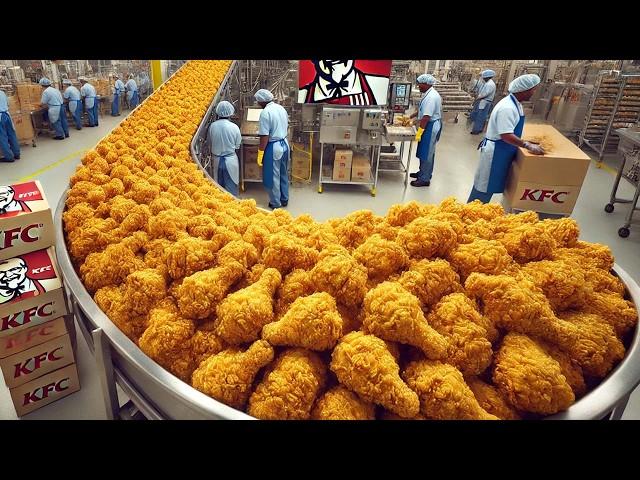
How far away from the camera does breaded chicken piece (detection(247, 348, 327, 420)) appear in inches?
45.8

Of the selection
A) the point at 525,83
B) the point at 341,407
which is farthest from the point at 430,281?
the point at 525,83

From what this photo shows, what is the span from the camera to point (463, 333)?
1306 mm

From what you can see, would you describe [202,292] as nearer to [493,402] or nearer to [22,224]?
[493,402]

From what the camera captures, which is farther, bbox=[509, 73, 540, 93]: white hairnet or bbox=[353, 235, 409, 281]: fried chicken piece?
bbox=[509, 73, 540, 93]: white hairnet

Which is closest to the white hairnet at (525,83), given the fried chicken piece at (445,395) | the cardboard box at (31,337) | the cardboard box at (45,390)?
the fried chicken piece at (445,395)

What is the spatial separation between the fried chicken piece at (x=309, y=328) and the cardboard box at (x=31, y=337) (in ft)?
5.87

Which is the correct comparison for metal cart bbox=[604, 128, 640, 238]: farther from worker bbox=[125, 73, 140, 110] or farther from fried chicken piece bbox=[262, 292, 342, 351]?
worker bbox=[125, 73, 140, 110]

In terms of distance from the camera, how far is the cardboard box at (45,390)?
2523 millimetres

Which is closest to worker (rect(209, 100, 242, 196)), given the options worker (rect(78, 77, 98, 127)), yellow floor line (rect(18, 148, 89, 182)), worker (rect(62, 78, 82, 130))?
yellow floor line (rect(18, 148, 89, 182))

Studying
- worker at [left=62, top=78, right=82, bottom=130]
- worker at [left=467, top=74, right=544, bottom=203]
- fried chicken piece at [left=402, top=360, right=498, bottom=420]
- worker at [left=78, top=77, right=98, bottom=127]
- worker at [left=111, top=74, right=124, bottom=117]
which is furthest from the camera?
worker at [left=111, top=74, right=124, bottom=117]

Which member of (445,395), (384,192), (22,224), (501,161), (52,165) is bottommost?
(52,165)

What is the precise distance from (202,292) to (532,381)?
1.06 m

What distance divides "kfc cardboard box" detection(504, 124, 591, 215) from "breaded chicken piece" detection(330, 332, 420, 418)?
342cm

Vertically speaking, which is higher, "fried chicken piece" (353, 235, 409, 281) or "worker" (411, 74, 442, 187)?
"fried chicken piece" (353, 235, 409, 281)
